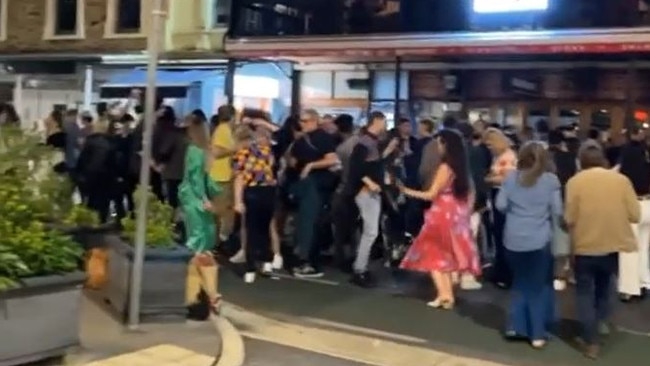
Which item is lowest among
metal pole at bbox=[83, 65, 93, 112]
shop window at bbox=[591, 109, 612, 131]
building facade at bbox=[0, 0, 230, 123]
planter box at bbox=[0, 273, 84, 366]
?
planter box at bbox=[0, 273, 84, 366]

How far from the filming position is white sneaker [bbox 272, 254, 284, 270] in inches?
471

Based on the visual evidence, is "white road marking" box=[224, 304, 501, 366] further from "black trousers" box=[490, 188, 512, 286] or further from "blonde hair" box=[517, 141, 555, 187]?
"black trousers" box=[490, 188, 512, 286]

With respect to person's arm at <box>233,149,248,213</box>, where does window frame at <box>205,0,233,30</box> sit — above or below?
above

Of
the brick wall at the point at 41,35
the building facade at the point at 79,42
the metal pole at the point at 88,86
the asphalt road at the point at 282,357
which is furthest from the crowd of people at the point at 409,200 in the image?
the brick wall at the point at 41,35

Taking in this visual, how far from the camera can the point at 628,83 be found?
1725 cm

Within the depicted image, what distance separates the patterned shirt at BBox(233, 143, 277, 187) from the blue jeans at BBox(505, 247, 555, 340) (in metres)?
3.20

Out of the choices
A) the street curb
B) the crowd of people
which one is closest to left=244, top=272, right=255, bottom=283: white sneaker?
the crowd of people

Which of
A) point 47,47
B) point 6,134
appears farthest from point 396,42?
point 47,47

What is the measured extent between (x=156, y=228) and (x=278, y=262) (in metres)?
3.06

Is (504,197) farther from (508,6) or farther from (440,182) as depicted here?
(508,6)

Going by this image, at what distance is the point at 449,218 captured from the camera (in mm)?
10023

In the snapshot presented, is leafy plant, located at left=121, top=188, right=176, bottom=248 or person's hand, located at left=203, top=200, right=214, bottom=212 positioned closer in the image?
leafy plant, located at left=121, top=188, right=176, bottom=248

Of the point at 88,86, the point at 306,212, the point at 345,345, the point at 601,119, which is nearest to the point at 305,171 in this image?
the point at 306,212

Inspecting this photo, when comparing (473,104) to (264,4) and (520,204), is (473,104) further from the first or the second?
(520,204)
